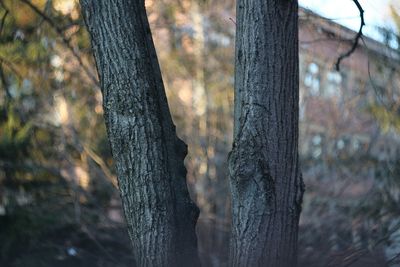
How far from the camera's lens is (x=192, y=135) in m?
12.1

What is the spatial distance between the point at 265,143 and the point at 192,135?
25.2 feet

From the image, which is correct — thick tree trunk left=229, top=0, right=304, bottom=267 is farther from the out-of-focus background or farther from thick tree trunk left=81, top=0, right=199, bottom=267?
the out-of-focus background

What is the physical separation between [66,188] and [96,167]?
0.64 meters

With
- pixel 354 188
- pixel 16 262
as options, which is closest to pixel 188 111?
pixel 354 188

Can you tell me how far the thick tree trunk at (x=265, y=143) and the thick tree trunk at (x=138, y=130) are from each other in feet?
1.58

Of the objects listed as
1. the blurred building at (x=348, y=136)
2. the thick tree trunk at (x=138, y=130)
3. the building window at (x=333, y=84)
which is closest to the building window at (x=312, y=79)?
the blurred building at (x=348, y=136)

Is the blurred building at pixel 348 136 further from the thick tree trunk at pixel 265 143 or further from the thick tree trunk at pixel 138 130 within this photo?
the thick tree trunk at pixel 138 130

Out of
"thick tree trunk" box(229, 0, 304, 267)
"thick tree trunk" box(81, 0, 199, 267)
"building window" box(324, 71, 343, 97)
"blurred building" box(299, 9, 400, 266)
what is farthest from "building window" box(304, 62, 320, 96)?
"thick tree trunk" box(81, 0, 199, 267)

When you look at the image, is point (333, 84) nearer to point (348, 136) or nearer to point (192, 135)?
point (348, 136)

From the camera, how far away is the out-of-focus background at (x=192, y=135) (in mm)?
7992

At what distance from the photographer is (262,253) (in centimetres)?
443

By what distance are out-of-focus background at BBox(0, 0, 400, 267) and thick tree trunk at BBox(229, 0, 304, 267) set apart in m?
1.99

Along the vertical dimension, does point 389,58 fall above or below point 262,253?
above

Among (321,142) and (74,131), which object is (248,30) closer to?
(74,131)
